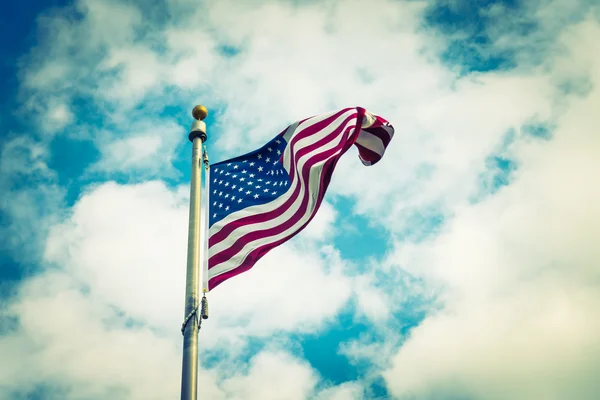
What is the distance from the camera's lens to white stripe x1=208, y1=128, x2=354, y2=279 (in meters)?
12.5

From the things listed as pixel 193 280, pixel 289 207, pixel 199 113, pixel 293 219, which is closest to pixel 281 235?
pixel 293 219

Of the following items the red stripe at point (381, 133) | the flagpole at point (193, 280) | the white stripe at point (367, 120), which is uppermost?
the red stripe at point (381, 133)

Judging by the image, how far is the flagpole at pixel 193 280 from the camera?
396 inches

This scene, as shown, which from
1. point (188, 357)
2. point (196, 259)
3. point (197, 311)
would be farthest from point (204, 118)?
point (188, 357)

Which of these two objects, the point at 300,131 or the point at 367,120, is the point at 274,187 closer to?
the point at 300,131

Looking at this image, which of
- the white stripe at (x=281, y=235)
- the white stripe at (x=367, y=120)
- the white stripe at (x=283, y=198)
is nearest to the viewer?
the white stripe at (x=281, y=235)

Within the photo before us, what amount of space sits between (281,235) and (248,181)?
1858 millimetres

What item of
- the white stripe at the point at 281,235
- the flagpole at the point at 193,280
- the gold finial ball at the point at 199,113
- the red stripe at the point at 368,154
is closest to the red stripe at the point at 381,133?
the red stripe at the point at 368,154

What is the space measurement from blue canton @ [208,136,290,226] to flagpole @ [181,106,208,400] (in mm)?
1032

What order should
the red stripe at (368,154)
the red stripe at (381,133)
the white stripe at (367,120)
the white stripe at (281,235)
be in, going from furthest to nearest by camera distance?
the red stripe at (368,154) → the red stripe at (381,133) → the white stripe at (367,120) → the white stripe at (281,235)

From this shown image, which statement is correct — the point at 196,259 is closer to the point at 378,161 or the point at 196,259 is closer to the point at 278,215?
the point at 278,215

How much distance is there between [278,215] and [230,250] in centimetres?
146

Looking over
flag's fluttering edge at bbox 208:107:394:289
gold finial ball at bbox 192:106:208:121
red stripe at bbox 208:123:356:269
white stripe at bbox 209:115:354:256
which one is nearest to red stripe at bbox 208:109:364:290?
flag's fluttering edge at bbox 208:107:394:289

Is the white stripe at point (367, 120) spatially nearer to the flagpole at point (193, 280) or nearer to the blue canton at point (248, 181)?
the blue canton at point (248, 181)
